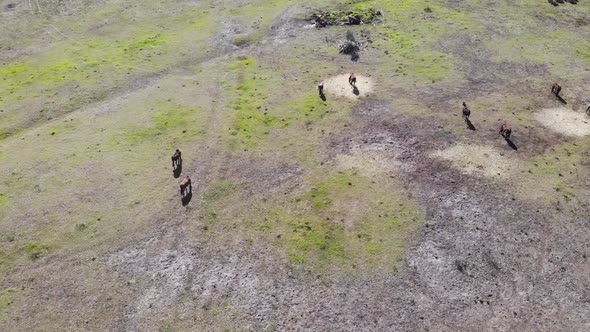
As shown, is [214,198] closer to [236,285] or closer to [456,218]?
[236,285]

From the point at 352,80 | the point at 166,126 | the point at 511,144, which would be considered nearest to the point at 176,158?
the point at 166,126

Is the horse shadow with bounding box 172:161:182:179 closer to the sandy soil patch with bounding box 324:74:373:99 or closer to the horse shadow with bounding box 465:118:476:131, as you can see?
the sandy soil patch with bounding box 324:74:373:99

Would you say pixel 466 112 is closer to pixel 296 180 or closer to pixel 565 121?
pixel 565 121

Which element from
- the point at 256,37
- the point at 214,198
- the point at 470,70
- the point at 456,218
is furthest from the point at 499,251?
the point at 256,37

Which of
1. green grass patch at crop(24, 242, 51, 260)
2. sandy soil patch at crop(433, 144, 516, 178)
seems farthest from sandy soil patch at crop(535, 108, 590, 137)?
green grass patch at crop(24, 242, 51, 260)

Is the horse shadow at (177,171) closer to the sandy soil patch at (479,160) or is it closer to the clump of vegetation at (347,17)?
the sandy soil patch at (479,160)

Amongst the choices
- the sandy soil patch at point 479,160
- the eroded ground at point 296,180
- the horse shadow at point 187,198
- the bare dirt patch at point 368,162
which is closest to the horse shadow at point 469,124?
the eroded ground at point 296,180
